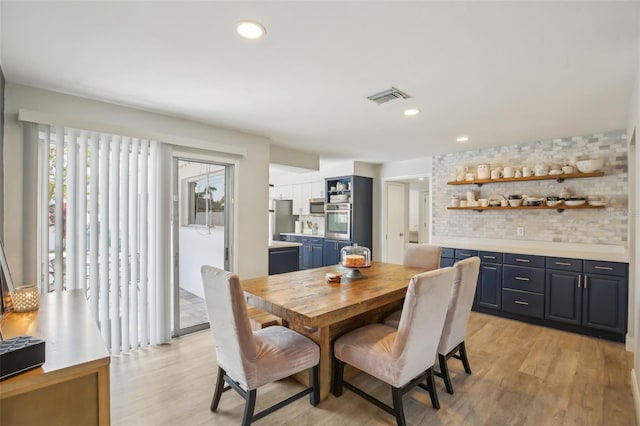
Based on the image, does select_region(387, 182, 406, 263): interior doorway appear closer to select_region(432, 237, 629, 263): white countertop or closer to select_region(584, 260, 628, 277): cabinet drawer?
select_region(432, 237, 629, 263): white countertop

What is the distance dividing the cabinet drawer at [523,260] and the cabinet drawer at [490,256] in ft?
0.22

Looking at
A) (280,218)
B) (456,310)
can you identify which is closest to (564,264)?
(456,310)

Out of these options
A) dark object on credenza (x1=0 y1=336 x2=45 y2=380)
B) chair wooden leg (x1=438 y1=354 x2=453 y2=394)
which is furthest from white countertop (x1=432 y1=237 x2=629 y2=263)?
dark object on credenza (x1=0 y1=336 x2=45 y2=380)

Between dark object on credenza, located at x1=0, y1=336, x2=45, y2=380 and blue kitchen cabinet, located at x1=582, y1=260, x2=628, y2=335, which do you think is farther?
blue kitchen cabinet, located at x1=582, y1=260, x2=628, y2=335

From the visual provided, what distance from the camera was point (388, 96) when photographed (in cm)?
252

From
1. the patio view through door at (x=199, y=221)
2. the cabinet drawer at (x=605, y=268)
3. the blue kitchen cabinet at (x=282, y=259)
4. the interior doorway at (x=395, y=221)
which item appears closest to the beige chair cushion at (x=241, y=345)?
the patio view through door at (x=199, y=221)

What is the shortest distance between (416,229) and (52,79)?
831 cm

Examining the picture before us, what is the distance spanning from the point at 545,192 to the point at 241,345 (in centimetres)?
424

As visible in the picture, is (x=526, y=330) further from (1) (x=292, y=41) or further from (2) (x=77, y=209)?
(2) (x=77, y=209)

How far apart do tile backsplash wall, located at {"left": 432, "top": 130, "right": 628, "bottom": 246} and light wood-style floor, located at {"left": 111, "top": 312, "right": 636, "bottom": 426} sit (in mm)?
1416

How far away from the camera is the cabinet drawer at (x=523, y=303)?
3639 millimetres

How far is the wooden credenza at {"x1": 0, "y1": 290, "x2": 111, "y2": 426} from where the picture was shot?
3.32ft

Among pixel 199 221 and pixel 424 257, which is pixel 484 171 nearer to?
pixel 424 257

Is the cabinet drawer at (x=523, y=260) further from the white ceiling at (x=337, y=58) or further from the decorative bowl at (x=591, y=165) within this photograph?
the white ceiling at (x=337, y=58)
